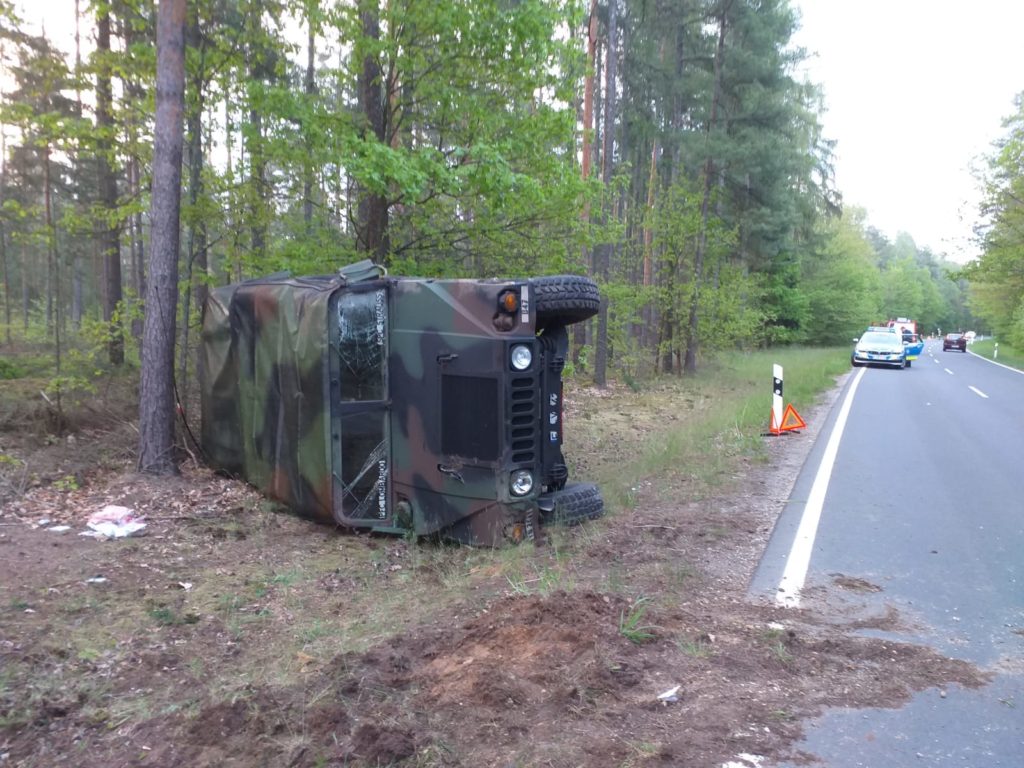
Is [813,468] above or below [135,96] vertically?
below

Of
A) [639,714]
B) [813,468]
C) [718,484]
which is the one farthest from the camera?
[813,468]

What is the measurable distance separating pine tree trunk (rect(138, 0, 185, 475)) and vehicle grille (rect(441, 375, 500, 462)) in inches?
143

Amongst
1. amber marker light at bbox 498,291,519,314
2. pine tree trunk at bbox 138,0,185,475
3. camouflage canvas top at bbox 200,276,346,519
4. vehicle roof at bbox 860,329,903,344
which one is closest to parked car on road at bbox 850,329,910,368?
vehicle roof at bbox 860,329,903,344

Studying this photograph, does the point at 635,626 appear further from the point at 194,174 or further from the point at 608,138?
the point at 608,138

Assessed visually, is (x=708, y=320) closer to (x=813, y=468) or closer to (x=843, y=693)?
(x=813, y=468)

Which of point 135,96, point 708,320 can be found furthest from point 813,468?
point 708,320

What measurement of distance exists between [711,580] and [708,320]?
20.1 metres

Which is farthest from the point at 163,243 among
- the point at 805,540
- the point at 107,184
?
the point at 107,184

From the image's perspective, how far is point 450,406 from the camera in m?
6.30

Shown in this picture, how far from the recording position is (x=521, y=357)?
6.08 metres

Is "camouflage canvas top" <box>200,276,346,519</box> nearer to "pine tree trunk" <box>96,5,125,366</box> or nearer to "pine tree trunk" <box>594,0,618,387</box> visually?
"pine tree trunk" <box>96,5,125,366</box>

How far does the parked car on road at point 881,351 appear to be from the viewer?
32.7 m

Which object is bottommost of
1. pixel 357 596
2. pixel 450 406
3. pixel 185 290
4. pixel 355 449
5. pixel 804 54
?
pixel 357 596

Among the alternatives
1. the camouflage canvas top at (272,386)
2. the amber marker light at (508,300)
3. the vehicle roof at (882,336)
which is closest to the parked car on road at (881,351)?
the vehicle roof at (882,336)
